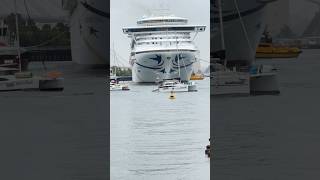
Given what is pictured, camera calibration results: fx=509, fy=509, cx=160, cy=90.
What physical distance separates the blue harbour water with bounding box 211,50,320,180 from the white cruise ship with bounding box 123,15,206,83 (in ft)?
9.33

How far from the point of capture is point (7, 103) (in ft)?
13.7

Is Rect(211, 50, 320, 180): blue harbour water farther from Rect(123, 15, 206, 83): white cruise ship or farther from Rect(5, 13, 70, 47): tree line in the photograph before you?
Rect(123, 15, 206, 83): white cruise ship

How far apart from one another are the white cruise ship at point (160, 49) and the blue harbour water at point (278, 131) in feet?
9.33

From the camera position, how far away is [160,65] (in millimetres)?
8133

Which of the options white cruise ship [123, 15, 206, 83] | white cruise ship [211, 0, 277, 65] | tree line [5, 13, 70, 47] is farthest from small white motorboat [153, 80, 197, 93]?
tree line [5, 13, 70, 47]

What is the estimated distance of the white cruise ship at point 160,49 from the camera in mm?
7355

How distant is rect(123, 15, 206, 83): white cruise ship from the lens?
7355 millimetres

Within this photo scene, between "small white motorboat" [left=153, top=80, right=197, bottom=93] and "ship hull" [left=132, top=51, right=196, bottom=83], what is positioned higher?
"ship hull" [left=132, top=51, right=196, bottom=83]

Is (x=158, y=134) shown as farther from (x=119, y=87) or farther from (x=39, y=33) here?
(x=39, y=33)

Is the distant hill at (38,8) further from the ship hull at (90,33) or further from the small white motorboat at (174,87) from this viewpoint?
the small white motorboat at (174,87)

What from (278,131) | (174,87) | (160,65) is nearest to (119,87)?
→ (174,87)

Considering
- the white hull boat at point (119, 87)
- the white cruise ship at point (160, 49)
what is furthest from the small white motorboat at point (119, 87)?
the white cruise ship at point (160, 49)

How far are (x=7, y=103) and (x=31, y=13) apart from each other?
31.6 inches

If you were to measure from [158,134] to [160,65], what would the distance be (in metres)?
1.89
